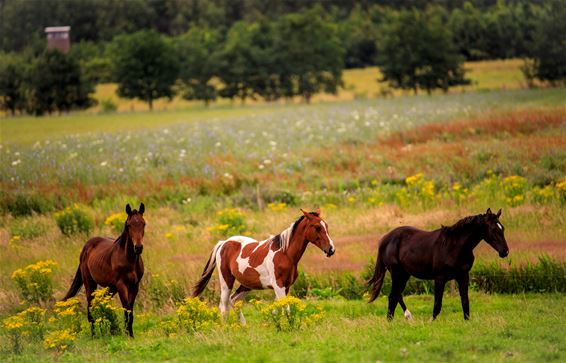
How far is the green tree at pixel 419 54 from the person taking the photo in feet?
303

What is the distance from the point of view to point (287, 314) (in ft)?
46.0

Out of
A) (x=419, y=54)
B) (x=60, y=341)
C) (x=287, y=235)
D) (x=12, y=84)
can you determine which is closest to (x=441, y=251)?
(x=287, y=235)

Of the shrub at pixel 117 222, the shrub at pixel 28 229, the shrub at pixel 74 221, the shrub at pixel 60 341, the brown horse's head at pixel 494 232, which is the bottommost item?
the shrub at pixel 28 229

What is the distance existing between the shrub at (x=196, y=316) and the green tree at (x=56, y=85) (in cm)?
4344

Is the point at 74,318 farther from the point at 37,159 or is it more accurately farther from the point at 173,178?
the point at 37,159

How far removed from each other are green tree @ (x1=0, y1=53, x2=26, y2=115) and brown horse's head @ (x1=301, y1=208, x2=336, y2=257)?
42051mm

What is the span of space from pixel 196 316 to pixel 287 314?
155 centimetres

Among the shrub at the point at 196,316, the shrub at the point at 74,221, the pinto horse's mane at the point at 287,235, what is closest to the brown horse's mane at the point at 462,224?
the pinto horse's mane at the point at 287,235

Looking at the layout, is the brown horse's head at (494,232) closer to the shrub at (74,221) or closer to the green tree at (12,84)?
the shrub at (74,221)

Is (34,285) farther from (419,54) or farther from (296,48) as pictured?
(296,48)

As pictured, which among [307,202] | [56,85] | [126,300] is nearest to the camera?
[126,300]

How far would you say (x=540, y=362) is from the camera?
11.7m

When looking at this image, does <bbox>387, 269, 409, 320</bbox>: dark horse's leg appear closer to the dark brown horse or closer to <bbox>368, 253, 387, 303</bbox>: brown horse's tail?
the dark brown horse

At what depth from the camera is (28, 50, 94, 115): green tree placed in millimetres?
57375
